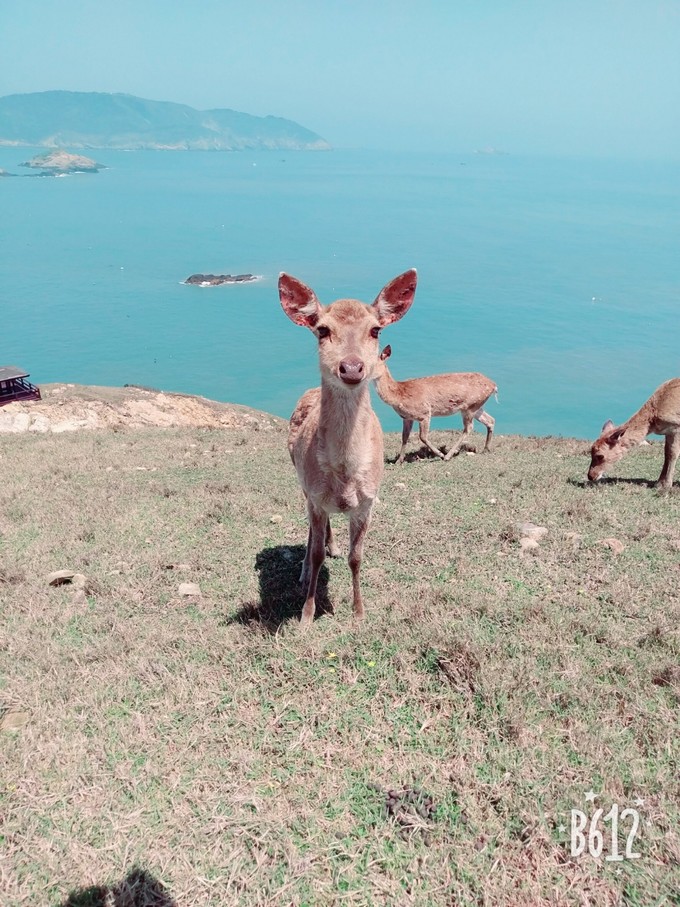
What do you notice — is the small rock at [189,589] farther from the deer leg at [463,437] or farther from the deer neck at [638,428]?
the deer leg at [463,437]

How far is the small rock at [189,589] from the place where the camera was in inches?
265

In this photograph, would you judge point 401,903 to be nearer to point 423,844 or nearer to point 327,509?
point 423,844

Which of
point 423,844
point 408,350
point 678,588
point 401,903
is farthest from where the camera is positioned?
point 408,350

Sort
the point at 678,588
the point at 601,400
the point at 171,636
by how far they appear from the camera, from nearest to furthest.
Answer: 1. the point at 171,636
2. the point at 678,588
3. the point at 601,400

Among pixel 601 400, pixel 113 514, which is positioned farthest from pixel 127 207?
pixel 113 514

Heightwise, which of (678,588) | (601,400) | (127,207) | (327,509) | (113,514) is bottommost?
(601,400)

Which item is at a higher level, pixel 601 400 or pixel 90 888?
pixel 90 888

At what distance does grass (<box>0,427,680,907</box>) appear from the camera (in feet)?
11.8

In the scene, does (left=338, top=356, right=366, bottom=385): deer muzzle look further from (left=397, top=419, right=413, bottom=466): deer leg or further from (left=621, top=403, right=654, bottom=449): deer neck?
(left=397, top=419, right=413, bottom=466): deer leg

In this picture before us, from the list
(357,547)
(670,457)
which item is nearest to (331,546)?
(357,547)

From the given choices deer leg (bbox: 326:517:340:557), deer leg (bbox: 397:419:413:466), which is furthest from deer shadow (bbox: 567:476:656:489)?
deer leg (bbox: 326:517:340:557)

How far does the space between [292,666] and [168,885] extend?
5.97 feet

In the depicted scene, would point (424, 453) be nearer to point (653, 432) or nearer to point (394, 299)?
point (653, 432)

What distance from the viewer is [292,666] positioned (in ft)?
16.8
